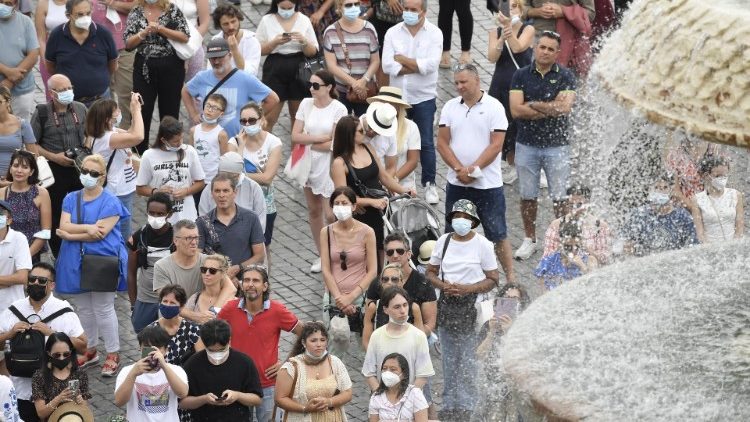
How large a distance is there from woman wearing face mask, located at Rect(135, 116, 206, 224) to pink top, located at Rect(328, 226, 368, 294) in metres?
1.48

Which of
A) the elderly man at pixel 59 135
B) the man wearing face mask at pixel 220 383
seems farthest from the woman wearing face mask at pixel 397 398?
the elderly man at pixel 59 135

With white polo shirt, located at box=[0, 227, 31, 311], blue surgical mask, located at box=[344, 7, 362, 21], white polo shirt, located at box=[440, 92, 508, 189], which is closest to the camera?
white polo shirt, located at box=[0, 227, 31, 311]

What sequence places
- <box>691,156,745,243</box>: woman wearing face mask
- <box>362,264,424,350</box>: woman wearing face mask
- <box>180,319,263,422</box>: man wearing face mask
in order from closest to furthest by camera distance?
<box>180,319,263,422</box>: man wearing face mask → <box>362,264,424,350</box>: woman wearing face mask → <box>691,156,745,243</box>: woman wearing face mask

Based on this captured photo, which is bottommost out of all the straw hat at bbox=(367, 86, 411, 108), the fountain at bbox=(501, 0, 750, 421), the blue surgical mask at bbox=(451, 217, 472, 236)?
the blue surgical mask at bbox=(451, 217, 472, 236)

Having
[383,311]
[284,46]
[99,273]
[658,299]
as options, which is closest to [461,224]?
[383,311]

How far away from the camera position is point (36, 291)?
11.2 metres

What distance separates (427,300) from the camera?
37.5ft

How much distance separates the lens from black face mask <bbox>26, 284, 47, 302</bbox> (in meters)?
11.2

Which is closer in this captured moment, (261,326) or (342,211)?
(261,326)

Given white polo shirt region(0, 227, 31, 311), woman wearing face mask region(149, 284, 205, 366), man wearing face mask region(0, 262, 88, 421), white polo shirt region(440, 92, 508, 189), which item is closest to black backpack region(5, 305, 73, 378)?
man wearing face mask region(0, 262, 88, 421)

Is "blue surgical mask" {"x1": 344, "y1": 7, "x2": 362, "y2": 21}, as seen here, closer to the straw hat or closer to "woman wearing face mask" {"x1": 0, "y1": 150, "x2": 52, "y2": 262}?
the straw hat

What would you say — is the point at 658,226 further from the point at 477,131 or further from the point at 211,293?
the point at 211,293

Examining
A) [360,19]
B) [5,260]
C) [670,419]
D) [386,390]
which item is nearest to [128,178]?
[5,260]

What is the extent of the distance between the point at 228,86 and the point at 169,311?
3.69 meters
